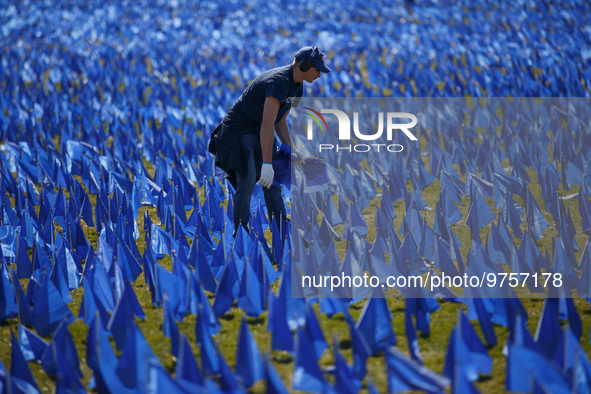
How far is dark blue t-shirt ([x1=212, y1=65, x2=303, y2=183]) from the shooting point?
4.44 m

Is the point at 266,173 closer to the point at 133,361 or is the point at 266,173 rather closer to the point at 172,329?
the point at 172,329

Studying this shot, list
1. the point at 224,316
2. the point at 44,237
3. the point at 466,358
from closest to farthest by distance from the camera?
the point at 466,358 → the point at 224,316 → the point at 44,237

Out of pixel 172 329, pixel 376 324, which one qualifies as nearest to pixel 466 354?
pixel 376 324

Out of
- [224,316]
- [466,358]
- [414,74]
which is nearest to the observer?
[466,358]

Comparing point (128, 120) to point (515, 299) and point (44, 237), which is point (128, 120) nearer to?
point (44, 237)

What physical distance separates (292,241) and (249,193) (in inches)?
22.1

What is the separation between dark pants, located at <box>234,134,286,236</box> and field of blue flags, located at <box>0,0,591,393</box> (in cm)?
11

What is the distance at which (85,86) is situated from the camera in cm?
1202

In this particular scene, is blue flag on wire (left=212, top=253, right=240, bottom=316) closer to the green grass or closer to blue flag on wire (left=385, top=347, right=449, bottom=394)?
the green grass

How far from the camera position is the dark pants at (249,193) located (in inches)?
183

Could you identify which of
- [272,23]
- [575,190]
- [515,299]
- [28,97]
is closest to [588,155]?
[575,190]

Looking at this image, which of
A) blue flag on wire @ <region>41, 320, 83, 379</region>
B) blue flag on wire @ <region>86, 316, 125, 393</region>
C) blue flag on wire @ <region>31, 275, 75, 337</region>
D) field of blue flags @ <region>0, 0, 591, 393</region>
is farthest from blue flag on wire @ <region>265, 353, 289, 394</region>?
blue flag on wire @ <region>31, 275, 75, 337</region>

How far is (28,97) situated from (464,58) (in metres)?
11.5

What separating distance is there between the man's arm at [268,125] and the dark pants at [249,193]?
16 cm
